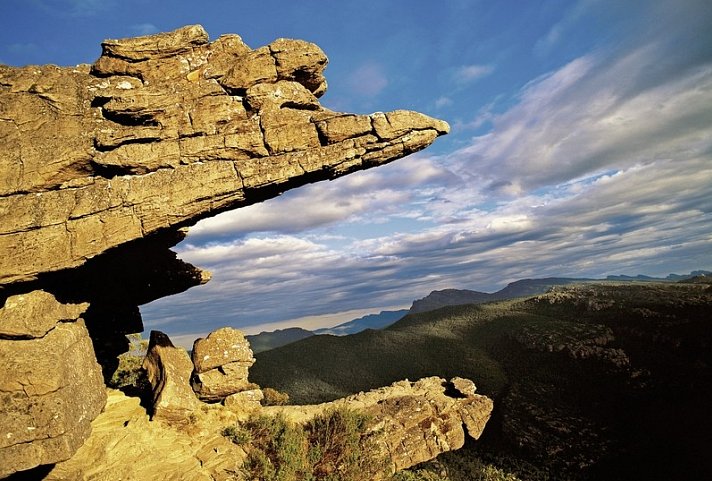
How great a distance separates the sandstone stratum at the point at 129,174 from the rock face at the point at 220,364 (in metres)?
0.13

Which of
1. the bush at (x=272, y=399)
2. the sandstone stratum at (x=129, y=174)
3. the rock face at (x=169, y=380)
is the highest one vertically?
the sandstone stratum at (x=129, y=174)

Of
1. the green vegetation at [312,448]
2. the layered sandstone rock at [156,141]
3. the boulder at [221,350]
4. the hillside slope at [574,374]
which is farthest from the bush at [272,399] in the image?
the hillside slope at [574,374]

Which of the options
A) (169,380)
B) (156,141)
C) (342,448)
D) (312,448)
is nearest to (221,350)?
(169,380)

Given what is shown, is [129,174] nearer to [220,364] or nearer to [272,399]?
[220,364]

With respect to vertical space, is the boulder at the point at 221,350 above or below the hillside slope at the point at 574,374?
above

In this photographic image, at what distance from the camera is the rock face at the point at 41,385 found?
13.9 m

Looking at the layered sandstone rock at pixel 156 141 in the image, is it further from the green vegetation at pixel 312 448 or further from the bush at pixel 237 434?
the green vegetation at pixel 312 448

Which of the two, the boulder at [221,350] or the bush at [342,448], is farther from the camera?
the boulder at [221,350]

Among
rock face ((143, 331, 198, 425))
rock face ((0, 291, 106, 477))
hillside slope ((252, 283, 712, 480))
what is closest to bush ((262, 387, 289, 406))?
rock face ((143, 331, 198, 425))

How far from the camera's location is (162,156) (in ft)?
57.4

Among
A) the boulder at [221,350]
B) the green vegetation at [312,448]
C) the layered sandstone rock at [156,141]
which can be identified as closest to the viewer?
the layered sandstone rock at [156,141]

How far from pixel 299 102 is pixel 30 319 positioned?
54.0 feet

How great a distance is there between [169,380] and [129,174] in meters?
11.4

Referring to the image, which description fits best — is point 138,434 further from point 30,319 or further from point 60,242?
point 60,242
